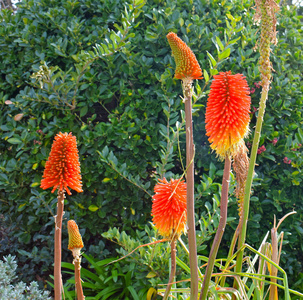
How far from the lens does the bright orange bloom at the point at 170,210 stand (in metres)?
1.35

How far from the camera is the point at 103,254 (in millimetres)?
3205

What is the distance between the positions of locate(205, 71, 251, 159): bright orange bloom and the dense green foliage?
4.82 feet

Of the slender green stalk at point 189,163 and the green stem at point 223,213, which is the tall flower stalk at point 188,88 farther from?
the green stem at point 223,213

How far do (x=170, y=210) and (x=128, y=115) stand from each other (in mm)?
1738

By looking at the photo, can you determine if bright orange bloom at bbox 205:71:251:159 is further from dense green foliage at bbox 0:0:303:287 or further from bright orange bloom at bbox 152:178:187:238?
dense green foliage at bbox 0:0:303:287

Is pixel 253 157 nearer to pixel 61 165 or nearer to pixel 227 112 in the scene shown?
pixel 227 112

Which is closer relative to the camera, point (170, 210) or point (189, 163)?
point (189, 163)

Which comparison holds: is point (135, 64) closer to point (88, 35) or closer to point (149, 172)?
point (88, 35)

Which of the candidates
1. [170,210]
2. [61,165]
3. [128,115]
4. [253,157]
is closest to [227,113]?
[253,157]

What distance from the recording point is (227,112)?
132 cm

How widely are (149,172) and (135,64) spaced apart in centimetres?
106

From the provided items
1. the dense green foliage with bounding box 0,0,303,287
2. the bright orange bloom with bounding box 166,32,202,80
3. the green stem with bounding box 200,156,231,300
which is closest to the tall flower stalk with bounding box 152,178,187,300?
the green stem with bounding box 200,156,231,300

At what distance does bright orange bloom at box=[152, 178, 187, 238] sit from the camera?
135 centimetres

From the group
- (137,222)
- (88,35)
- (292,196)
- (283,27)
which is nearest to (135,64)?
(88,35)
